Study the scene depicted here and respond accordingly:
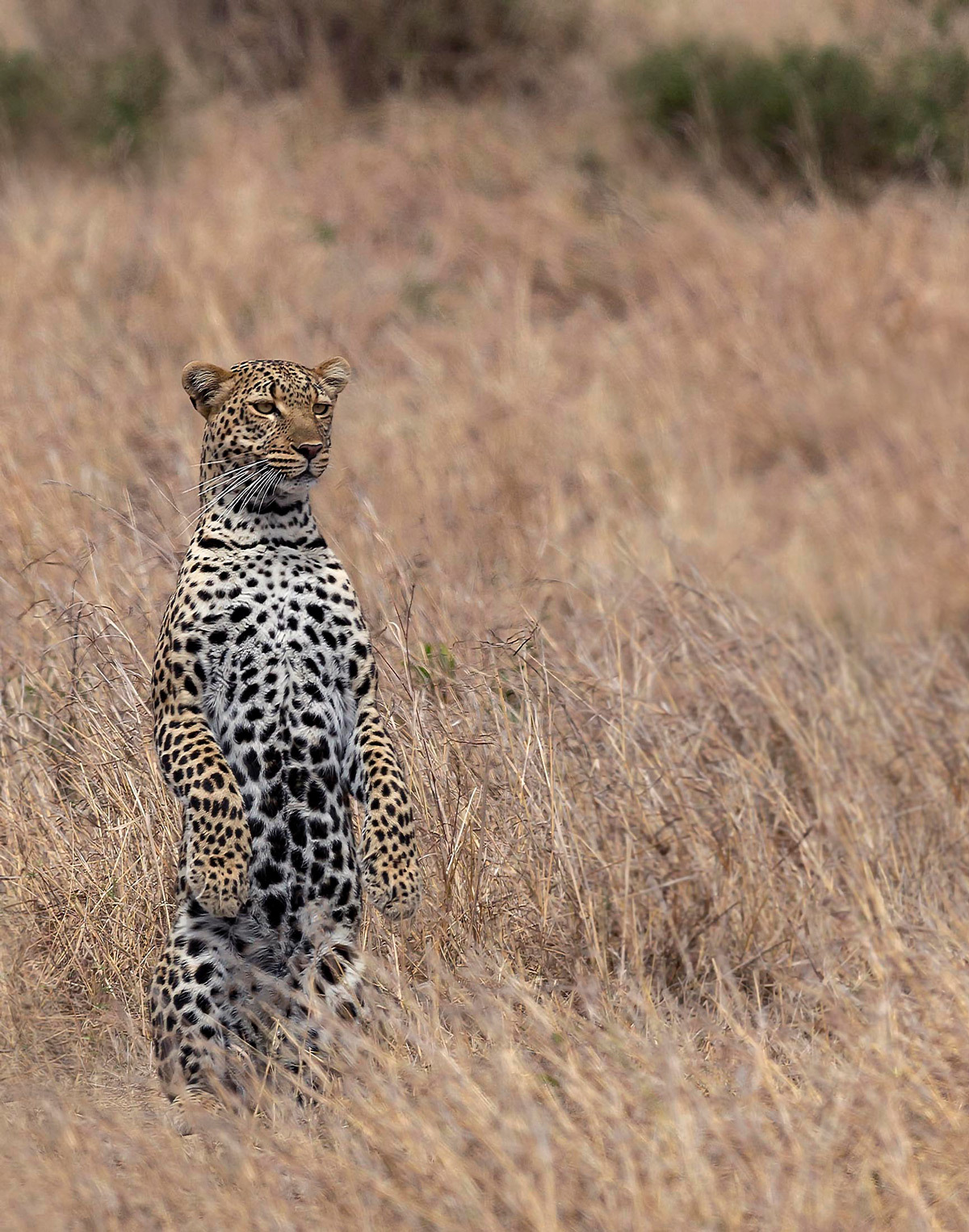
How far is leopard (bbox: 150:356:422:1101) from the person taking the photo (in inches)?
135

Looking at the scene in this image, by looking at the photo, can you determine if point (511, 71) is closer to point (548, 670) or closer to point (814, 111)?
point (814, 111)

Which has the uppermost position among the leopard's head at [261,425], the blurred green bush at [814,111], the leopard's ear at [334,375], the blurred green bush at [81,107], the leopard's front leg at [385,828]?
the blurred green bush at [81,107]

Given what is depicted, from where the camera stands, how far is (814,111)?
47.8 feet

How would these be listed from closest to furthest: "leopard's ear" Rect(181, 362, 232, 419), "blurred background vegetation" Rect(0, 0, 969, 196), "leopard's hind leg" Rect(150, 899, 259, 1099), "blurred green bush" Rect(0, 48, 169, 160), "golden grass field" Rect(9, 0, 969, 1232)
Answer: "golden grass field" Rect(9, 0, 969, 1232) → "leopard's hind leg" Rect(150, 899, 259, 1099) → "leopard's ear" Rect(181, 362, 232, 419) → "blurred green bush" Rect(0, 48, 169, 160) → "blurred background vegetation" Rect(0, 0, 969, 196)

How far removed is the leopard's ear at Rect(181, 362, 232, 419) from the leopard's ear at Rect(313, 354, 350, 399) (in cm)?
21

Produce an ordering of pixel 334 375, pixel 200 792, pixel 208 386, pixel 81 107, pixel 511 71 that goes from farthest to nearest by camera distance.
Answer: pixel 511 71 → pixel 81 107 → pixel 334 375 → pixel 208 386 → pixel 200 792

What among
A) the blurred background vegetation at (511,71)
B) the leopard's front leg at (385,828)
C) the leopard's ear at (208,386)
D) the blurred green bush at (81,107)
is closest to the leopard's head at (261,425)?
the leopard's ear at (208,386)

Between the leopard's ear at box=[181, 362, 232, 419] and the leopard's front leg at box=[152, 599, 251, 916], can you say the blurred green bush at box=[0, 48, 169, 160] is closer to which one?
the leopard's ear at box=[181, 362, 232, 419]

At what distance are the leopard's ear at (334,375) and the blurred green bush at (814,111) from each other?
11.1 metres

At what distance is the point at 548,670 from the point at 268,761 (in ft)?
5.95

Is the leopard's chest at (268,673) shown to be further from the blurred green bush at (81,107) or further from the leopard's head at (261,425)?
the blurred green bush at (81,107)

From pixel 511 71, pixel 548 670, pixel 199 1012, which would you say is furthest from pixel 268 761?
pixel 511 71

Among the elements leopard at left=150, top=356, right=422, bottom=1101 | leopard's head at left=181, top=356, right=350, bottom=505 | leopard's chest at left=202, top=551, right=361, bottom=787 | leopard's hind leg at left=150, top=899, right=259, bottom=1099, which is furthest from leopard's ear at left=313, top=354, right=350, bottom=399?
leopard's hind leg at left=150, top=899, right=259, bottom=1099

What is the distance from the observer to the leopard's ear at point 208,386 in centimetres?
359
